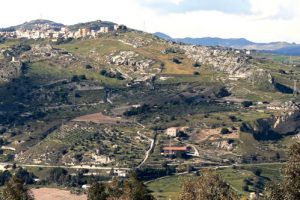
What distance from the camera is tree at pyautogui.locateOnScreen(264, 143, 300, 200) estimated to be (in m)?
66.9

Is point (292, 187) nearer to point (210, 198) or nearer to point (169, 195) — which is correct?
point (210, 198)

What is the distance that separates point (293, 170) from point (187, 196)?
13.4 m

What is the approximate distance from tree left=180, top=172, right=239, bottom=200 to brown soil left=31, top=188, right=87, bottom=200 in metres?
111

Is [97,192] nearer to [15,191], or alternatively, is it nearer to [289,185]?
[15,191]

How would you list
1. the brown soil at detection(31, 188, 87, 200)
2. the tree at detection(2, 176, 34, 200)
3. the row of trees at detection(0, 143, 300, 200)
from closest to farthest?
the row of trees at detection(0, 143, 300, 200) < the tree at detection(2, 176, 34, 200) < the brown soil at detection(31, 188, 87, 200)

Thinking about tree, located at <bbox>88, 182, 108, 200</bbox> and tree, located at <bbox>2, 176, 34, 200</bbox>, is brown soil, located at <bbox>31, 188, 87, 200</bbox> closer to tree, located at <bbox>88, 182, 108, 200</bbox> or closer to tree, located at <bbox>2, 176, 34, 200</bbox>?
tree, located at <bbox>88, 182, 108, 200</bbox>

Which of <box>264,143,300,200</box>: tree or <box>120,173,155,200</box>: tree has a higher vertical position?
<box>264,143,300,200</box>: tree

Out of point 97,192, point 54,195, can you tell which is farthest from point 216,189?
point 54,195

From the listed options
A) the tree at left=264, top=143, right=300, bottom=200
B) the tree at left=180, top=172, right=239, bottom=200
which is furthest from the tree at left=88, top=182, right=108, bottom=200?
the tree at left=264, top=143, right=300, bottom=200

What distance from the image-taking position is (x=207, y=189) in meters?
72.9

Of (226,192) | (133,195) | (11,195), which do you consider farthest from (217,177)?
(11,195)

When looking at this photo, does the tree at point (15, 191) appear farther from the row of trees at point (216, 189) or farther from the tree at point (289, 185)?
the tree at point (289, 185)

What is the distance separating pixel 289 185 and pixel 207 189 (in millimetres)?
10289

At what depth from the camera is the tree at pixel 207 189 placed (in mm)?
72000
